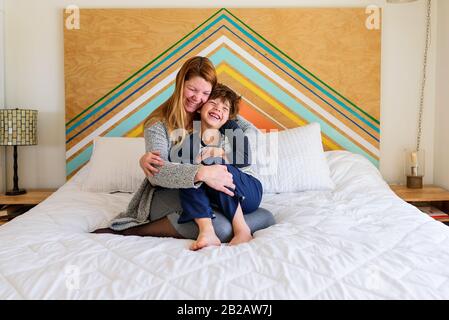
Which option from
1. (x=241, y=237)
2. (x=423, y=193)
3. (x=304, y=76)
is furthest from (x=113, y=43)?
(x=423, y=193)

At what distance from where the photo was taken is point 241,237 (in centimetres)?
146

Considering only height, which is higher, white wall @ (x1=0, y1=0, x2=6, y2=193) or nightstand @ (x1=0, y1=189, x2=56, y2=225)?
white wall @ (x1=0, y1=0, x2=6, y2=193)

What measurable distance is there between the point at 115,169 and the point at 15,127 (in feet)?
2.64

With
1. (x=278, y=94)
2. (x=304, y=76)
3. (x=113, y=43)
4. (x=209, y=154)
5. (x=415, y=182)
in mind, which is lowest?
(x=415, y=182)

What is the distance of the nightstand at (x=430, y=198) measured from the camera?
252 cm

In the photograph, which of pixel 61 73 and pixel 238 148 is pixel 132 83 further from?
pixel 238 148

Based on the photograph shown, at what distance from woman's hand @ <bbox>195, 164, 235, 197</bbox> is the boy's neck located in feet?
1.01

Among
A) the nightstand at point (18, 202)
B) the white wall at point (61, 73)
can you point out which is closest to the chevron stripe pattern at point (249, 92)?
the white wall at point (61, 73)

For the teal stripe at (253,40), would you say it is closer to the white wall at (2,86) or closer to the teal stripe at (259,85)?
the teal stripe at (259,85)

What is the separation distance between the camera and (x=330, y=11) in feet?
9.39

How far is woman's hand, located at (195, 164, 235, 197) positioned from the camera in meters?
1.52

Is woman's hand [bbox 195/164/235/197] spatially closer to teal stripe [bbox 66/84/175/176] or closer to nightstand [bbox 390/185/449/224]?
nightstand [bbox 390/185/449/224]

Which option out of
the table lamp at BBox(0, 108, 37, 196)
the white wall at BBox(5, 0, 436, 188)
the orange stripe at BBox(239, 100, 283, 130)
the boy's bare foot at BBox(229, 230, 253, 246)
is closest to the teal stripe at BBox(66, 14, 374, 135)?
the white wall at BBox(5, 0, 436, 188)
